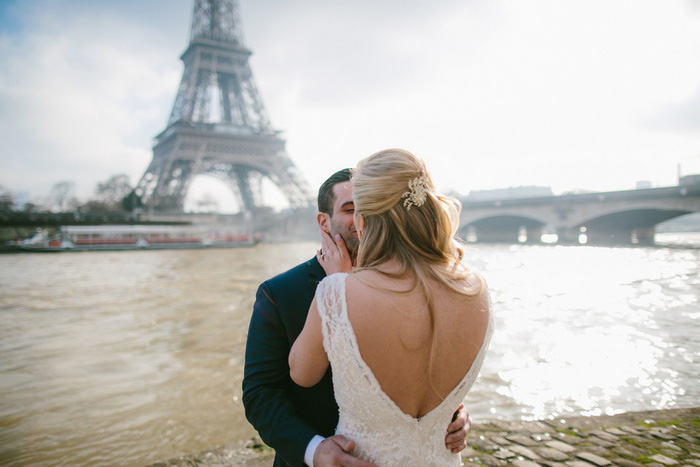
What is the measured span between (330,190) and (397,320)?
0.84 metres

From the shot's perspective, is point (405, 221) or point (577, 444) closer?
point (405, 221)

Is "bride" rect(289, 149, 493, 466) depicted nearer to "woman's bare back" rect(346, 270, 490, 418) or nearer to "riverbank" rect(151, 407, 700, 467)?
"woman's bare back" rect(346, 270, 490, 418)

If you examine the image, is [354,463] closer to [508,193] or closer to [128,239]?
[128,239]

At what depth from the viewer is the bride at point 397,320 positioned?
44.1 inches

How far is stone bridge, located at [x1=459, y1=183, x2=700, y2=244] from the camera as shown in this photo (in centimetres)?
3181

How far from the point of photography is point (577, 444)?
306 cm

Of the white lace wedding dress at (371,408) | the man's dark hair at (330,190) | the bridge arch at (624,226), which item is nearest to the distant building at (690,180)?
the bridge arch at (624,226)

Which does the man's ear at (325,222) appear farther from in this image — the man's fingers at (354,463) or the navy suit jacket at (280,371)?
the man's fingers at (354,463)

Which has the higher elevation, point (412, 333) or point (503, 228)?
point (503, 228)

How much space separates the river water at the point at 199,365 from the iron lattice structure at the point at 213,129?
28.2 m

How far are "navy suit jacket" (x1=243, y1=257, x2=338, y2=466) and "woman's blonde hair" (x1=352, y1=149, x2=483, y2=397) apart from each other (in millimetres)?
406

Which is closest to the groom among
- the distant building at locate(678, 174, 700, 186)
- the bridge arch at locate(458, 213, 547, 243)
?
the distant building at locate(678, 174, 700, 186)

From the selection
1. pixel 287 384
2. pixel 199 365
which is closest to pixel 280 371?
pixel 287 384

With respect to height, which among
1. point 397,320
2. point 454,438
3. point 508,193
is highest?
point 508,193
